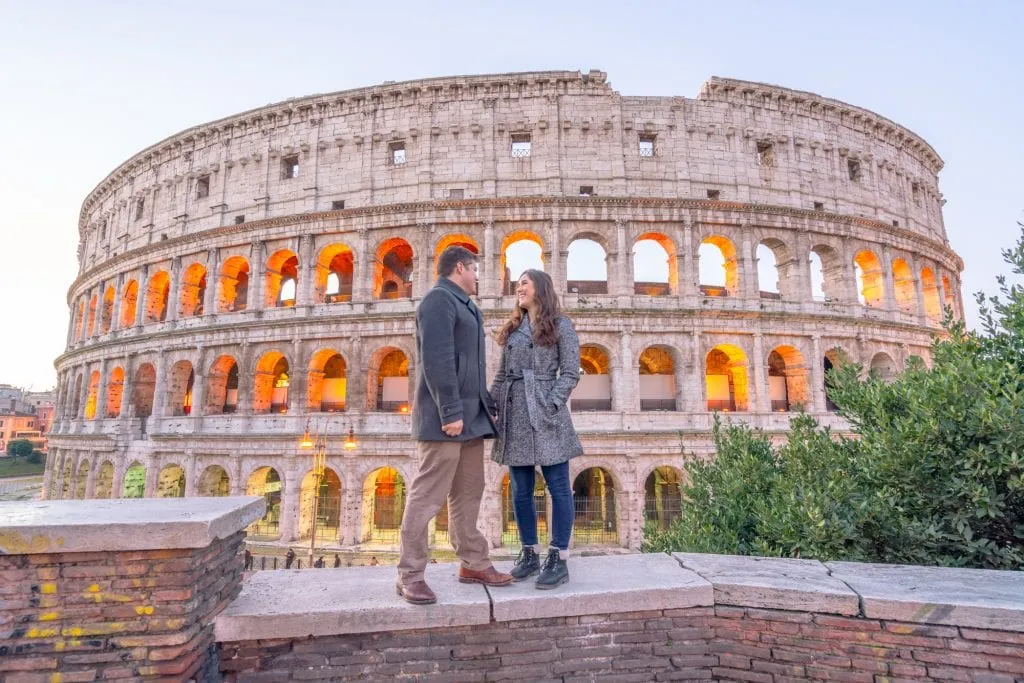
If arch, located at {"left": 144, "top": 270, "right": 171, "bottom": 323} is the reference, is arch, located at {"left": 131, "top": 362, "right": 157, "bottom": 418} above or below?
below

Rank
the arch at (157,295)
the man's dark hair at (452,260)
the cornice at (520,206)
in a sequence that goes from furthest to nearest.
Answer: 1. the arch at (157,295)
2. the cornice at (520,206)
3. the man's dark hair at (452,260)

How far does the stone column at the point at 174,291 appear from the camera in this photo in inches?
800

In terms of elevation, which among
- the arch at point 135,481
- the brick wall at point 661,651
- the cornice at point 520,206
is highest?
the cornice at point 520,206

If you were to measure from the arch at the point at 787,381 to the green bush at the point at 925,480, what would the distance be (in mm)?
12971

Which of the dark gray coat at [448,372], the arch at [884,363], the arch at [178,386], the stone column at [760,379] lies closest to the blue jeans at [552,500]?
the dark gray coat at [448,372]

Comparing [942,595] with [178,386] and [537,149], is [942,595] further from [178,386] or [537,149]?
[178,386]

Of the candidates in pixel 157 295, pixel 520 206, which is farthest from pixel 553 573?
pixel 157 295

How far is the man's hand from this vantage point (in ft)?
10.1

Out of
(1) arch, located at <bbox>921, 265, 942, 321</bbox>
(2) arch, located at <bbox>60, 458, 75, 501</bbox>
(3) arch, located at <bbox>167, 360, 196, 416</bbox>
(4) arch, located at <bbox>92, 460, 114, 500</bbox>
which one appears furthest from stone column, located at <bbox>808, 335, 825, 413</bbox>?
(2) arch, located at <bbox>60, 458, 75, 501</bbox>

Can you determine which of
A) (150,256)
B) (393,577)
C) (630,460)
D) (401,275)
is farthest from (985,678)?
(150,256)

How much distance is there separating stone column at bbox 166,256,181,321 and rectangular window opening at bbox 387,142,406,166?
10.4 m

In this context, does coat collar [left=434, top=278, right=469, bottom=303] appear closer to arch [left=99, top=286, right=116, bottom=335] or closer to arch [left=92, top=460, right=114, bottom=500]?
arch [left=92, top=460, right=114, bottom=500]

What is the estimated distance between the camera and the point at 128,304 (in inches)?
911

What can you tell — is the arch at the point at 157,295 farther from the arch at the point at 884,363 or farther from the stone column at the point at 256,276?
the arch at the point at 884,363
